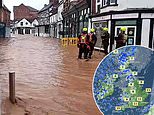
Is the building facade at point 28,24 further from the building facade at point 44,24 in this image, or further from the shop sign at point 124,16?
the shop sign at point 124,16

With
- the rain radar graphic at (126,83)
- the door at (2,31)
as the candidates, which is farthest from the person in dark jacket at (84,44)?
the door at (2,31)

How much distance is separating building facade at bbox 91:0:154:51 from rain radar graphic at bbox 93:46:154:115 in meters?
9.99

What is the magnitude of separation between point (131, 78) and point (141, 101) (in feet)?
0.99

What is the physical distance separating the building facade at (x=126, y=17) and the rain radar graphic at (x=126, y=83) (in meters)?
9.99

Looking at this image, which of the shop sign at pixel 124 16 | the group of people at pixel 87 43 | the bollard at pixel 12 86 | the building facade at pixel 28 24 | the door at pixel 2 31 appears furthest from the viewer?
the door at pixel 2 31

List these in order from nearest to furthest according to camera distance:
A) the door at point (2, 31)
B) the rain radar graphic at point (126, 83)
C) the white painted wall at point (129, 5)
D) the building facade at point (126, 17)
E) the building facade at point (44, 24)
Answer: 1. the rain radar graphic at point (126, 83)
2. the building facade at point (44, 24)
3. the white painted wall at point (129, 5)
4. the building facade at point (126, 17)
5. the door at point (2, 31)

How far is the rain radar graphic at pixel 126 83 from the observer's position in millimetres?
3131

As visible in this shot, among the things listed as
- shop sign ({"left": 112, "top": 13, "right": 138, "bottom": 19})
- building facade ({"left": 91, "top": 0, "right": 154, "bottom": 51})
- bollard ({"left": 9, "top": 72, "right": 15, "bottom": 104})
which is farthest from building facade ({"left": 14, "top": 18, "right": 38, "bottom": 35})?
shop sign ({"left": 112, "top": 13, "right": 138, "bottom": 19})

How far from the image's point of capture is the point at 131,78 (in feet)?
10.3

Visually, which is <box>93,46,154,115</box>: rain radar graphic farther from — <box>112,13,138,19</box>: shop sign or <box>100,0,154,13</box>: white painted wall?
<box>112,13,138,19</box>: shop sign

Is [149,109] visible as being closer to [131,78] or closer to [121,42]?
[131,78]

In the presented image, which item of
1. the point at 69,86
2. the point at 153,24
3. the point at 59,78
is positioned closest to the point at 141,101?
the point at 69,86

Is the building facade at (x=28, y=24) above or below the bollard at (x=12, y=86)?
above

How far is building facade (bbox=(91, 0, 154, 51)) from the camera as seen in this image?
13.5 metres
